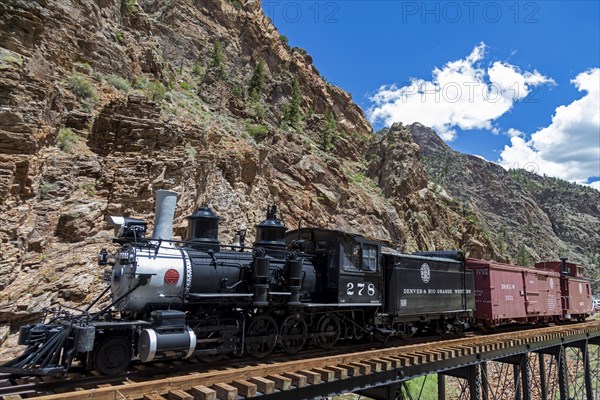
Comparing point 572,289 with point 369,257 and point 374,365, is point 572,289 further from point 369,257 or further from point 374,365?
point 374,365

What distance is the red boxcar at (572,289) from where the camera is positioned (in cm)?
2316

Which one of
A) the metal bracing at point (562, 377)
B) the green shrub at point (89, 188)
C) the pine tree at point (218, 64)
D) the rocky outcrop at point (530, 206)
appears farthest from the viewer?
the rocky outcrop at point (530, 206)

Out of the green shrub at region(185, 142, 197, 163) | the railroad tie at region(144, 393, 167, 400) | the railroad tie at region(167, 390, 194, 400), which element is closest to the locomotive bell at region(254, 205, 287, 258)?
the railroad tie at region(167, 390, 194, 400)

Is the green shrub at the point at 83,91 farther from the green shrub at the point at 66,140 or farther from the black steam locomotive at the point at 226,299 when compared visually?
the black steam locomotive at the point at 226,299

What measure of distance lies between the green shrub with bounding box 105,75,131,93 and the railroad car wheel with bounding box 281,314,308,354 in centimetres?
1728

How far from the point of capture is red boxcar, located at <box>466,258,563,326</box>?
1686 cm

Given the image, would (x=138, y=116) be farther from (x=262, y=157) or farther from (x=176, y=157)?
(x=262, y=157)

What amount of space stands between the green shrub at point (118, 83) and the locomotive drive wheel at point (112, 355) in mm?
17370

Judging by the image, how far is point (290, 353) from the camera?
388 inches

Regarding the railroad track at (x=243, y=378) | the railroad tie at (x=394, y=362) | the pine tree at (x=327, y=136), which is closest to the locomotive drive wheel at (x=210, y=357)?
the railroad track at (x=243, y=378)

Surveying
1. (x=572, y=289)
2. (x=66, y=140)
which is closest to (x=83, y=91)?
(x=66, y=140)

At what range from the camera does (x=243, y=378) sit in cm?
769

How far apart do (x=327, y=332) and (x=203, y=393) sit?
4811 mm

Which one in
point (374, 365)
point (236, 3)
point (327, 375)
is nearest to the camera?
point (327, 375)
